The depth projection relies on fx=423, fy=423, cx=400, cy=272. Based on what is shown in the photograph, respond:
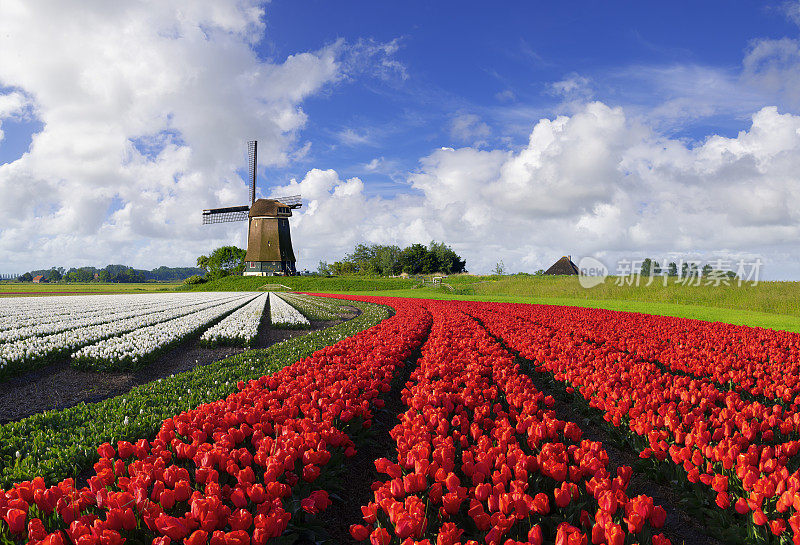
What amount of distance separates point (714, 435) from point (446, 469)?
2599 mm

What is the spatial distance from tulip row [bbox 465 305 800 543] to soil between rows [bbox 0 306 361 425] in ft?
28.4

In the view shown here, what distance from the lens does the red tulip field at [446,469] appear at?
252cm

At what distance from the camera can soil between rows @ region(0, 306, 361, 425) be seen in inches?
302

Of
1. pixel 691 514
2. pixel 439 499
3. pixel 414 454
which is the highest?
pixel 414 454

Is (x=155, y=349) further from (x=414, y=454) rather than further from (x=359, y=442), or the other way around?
(x=414, y=454)

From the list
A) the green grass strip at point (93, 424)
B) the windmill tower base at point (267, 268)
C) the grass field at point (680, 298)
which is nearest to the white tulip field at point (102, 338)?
the green grass strip at point (93, 424)

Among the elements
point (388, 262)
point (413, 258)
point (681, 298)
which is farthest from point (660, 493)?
point (413, 258)

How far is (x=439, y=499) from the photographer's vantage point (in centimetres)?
297

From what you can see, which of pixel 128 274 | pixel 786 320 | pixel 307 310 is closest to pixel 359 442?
pixel 307 310

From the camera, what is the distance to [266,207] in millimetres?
59750

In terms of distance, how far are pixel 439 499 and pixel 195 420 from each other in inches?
100

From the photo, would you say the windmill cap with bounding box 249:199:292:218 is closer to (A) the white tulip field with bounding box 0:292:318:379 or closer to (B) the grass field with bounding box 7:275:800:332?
(B) the grass field with bounding box 7:275:800:332

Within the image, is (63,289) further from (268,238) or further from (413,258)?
(413,258)

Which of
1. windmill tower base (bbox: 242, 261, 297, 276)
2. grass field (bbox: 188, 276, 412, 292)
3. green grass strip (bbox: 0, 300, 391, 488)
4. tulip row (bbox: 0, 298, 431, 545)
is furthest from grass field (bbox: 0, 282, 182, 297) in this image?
tulip row (bbox: 0, 298, 431, 545)
